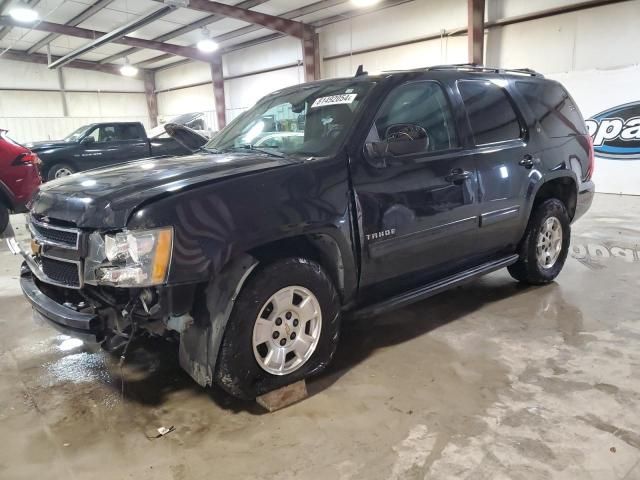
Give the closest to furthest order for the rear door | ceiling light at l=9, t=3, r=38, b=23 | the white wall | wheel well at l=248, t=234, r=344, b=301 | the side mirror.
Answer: wheel well at l=248, t=234, r=344, b=301 < the side mirror < the rear door < ceiling light at l=9, t=3, r=38, b=23 < the white wall

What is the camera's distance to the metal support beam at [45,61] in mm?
19156

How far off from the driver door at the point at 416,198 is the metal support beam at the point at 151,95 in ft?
74.2

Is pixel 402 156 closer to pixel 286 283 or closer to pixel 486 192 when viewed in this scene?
pixel 486 192

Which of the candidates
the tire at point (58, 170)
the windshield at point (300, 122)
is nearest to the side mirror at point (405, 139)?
the windshield at point (300, 122)

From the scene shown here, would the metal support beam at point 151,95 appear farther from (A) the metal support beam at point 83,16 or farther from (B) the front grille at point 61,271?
(B) the front grille at point 61,271

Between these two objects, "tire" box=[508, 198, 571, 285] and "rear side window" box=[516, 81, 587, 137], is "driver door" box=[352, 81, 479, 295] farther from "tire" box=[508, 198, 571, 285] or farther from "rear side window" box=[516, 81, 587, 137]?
"rear side window" box=[516, 81, 587, 137]

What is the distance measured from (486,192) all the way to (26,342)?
336 centimetres

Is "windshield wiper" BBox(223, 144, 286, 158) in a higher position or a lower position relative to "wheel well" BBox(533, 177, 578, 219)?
higher

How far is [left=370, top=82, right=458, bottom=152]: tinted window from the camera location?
292 centimetres

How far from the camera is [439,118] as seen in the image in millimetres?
3195

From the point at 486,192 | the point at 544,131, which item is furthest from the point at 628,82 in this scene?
the point at 486,192

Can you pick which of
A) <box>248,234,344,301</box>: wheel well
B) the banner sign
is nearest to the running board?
<box>248,234,344,301</box>: wheel well

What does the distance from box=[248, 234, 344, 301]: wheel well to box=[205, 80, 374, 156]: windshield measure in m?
0.49

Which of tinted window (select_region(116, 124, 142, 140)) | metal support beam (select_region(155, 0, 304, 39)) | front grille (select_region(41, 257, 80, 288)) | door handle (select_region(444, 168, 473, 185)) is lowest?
front grille (select_region(41, 257, 80, 288))
